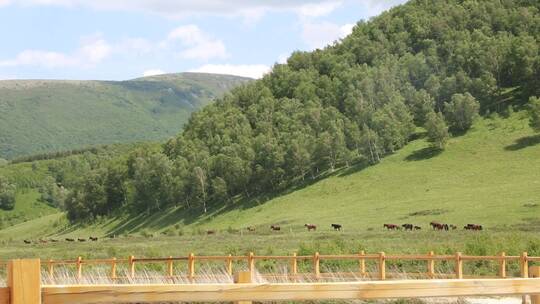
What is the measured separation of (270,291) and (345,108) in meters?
133

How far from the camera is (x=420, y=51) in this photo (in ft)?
512

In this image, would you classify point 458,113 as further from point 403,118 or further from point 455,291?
point 455,291

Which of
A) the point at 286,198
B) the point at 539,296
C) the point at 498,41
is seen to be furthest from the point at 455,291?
the point at 498,41

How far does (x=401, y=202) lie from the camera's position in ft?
300

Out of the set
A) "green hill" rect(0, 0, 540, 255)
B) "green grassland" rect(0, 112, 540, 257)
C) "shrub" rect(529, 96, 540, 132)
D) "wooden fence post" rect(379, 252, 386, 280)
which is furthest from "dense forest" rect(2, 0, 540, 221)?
"wooden fence post" rect(379, 252, 386, 280)

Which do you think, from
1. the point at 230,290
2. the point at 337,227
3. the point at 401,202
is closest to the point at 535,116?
the point at 401,202

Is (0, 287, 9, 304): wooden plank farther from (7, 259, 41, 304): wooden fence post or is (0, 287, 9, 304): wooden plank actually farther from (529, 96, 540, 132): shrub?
(529, 96, 540, 132): shrub

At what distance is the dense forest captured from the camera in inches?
4727

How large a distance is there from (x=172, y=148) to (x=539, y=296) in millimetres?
142469

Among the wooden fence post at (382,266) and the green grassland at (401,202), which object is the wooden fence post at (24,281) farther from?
the green grassland at (401,202)

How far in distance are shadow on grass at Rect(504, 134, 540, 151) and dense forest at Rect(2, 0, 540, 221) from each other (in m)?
1.74

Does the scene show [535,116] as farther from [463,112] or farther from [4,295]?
[4,295]

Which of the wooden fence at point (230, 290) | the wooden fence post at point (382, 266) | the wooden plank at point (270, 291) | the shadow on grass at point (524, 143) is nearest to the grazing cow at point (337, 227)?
the shadow on grass at point (524, 143)

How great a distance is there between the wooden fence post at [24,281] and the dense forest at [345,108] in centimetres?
10511
